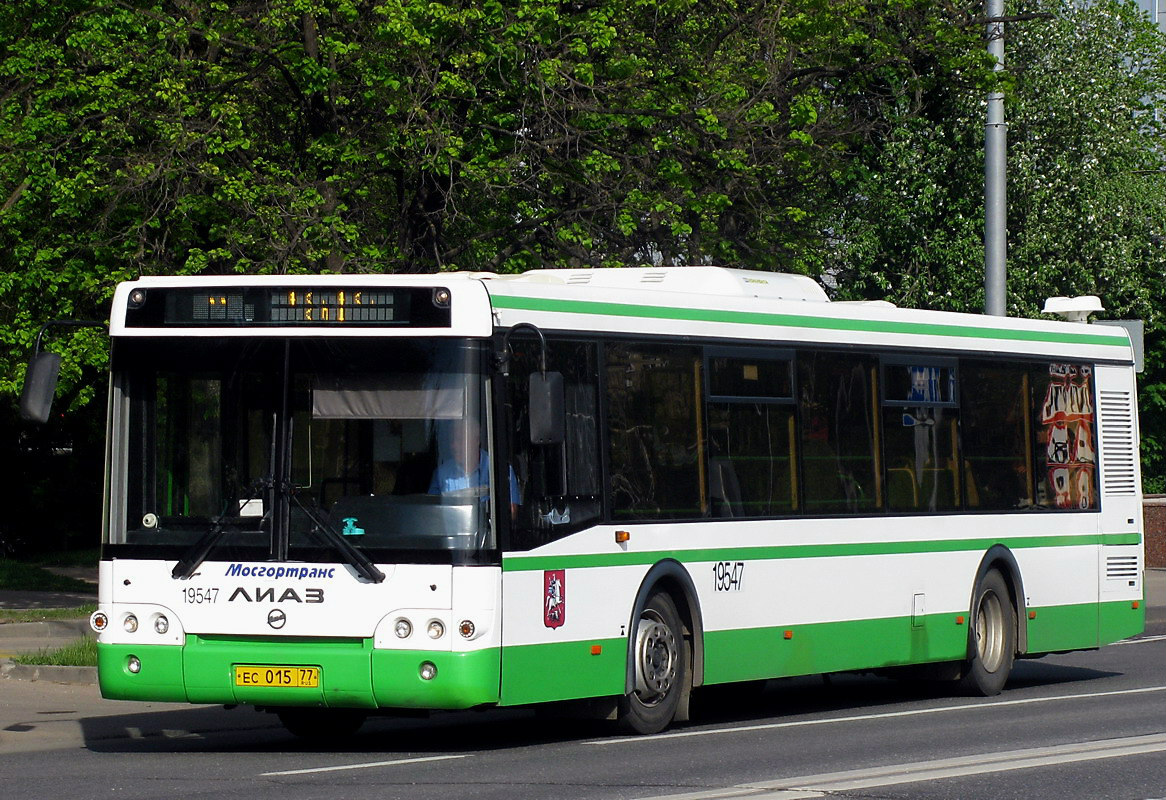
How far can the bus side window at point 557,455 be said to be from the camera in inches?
440

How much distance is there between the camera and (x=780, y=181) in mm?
25672

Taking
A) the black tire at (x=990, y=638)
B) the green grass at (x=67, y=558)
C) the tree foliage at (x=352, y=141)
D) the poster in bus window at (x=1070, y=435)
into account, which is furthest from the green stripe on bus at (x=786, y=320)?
the green grass at (x=67, y=558)

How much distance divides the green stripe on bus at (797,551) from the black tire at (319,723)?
1.80 m

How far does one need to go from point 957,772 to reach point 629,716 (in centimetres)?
260

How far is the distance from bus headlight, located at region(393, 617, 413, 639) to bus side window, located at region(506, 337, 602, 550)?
73cm

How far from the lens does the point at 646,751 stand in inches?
439

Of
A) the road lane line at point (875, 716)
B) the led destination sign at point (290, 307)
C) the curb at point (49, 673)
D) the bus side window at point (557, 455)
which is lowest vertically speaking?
the road lane line at point (875, 716)

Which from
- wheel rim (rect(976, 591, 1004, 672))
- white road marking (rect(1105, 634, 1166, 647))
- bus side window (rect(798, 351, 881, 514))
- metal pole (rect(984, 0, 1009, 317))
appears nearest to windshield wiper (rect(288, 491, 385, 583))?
bus side window (rect(798, 351, 881, 514))

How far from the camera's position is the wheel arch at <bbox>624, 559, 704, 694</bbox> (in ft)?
39.4

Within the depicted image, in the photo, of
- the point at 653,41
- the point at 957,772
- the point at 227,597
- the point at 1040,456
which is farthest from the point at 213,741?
the point at 653,41

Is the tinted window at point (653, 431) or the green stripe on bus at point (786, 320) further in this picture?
the tinted window at point (653, 431)

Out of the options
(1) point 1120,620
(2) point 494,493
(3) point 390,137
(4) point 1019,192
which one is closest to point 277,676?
(2) point 494,493

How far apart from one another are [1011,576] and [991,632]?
1.55 feet

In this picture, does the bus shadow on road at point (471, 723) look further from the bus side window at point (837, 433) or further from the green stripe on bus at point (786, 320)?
the green stripe on bus at point (786, 320)
